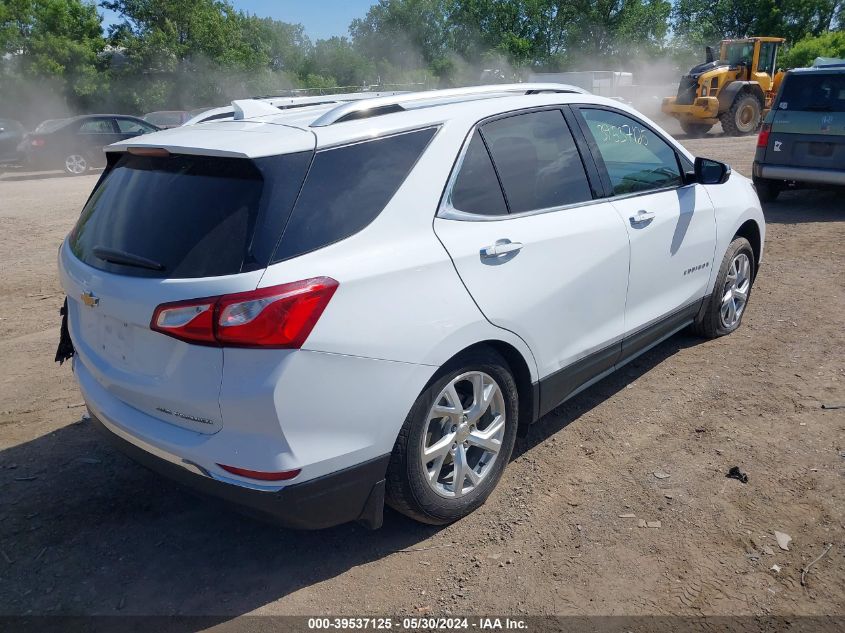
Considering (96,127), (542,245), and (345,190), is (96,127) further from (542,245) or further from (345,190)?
(345,190)

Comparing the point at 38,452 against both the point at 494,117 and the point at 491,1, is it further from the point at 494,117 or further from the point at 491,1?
the point at 491,1

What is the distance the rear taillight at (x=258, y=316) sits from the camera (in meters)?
2.52

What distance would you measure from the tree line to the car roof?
660 inches

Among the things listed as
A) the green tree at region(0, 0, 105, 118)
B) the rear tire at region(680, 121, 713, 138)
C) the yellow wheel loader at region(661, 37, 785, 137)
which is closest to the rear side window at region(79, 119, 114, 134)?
the green tree at region(0, 0, 105, 118)

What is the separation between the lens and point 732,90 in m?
19.9

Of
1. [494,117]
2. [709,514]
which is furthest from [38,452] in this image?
[709,514]

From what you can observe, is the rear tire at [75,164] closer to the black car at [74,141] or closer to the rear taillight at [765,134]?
the black car at [74,141]

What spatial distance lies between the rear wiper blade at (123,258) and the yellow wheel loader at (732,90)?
19985mm

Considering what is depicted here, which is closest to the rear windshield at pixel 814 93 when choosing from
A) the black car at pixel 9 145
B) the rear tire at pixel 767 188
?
the rear tire at pixel 767 188

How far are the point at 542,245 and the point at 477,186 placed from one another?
17.0 inches

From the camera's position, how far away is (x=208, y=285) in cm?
255

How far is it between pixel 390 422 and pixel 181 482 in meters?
0.84

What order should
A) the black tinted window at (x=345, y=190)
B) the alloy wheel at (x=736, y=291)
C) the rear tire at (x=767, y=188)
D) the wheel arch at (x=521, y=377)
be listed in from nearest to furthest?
1. the black tinted window at (x=345, y=190)
2. the wheel arch at (x=521, y=377)
3. the alloy wheel at (x=736, y=291)
4. the rear tire at (x=767, y=188)

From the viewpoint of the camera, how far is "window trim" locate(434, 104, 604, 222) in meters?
3.13
